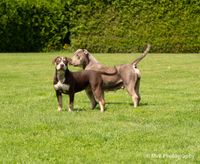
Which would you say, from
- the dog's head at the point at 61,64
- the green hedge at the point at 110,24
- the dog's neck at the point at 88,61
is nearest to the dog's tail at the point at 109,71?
the dog's neck at the point at 88,61

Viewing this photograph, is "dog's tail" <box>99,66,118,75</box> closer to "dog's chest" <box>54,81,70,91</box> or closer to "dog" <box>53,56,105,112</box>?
"dog" <box>53,56,105,112</box>

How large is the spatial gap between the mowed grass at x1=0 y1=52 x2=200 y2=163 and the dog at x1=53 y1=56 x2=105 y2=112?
0.30m

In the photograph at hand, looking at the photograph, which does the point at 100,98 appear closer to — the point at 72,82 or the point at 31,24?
the point at 72,82

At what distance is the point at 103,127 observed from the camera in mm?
8633

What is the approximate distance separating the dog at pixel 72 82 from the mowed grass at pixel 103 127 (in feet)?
0.99

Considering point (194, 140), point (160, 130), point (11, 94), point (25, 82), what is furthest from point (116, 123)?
point (25, 82)

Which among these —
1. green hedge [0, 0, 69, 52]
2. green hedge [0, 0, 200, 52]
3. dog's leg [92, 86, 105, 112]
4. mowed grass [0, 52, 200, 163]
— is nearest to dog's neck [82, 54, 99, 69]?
mowed grass [0, 52, 200, 163]

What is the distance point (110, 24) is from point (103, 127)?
21566 mm

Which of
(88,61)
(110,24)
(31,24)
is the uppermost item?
(88,61)

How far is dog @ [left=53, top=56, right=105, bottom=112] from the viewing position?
10.2 metres

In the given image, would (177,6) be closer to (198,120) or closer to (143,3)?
(143,3)

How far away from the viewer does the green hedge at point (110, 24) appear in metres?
29.7

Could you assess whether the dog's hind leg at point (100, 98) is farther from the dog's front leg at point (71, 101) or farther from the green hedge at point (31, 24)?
the green hedge at point (31, 24)

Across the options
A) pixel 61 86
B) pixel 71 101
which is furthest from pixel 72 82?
pixel 71 101
